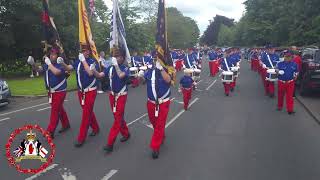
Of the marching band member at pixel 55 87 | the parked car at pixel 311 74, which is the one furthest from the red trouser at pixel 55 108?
the parked car at pixel 311 74

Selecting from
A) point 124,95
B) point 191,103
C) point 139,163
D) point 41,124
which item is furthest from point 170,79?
point 191,103

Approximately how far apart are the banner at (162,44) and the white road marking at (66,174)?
8.03 ft

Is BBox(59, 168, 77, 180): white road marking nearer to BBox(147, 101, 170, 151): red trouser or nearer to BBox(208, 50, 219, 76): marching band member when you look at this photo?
BBox(147, 101, 170, 151): red trouser

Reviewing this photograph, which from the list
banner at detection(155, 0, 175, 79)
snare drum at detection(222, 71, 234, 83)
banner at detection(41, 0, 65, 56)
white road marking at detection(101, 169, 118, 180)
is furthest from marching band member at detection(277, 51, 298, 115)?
white road marking at detection(101, 169, 118, 180)

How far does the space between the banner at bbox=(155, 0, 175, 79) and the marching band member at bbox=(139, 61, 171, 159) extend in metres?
0.13

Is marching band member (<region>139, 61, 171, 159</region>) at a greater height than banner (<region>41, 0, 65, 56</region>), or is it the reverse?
banner (<region>41, 0, 65, 56</region>)

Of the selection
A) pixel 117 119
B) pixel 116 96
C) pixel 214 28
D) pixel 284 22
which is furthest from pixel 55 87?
pixel 214 28

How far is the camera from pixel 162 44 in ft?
27.8

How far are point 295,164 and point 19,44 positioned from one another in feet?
91.6

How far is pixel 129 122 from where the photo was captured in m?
12.1

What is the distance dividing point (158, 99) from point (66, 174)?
2.15 meters

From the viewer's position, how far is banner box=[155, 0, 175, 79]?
837 cm

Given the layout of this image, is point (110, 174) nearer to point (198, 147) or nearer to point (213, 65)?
point (198, 147)

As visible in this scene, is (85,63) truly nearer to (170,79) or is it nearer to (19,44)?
(170,79)
